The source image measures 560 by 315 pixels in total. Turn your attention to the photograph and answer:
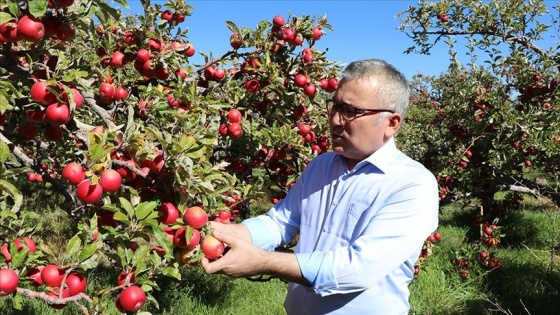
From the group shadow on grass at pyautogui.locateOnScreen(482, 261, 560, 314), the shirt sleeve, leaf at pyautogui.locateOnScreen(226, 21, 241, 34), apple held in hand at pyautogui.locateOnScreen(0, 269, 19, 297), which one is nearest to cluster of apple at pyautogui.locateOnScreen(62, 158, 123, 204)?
apple held in hand at pyautogui.locateOnScreen(0, 269, 19, 297)

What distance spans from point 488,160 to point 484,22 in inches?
63.4

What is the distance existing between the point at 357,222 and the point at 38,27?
1385 millimetres

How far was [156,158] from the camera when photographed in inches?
68.5

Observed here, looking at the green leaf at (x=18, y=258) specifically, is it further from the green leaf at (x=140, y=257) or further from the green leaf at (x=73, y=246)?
the green leaf at (x=140, y=257)

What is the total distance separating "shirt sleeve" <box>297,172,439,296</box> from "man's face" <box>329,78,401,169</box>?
0.31 metres

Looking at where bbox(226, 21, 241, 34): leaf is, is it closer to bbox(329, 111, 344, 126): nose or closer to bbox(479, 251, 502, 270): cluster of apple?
bbox(329, 111, 344, 126): nose

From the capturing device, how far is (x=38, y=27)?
5.39ft

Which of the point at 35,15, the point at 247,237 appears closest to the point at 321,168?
the point at 247,237

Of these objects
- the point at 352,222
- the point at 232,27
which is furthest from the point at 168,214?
the point at 232,27

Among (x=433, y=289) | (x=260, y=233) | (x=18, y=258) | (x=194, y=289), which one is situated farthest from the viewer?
(x=433, y=289)

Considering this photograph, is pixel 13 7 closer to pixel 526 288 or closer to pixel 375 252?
pixel 375 252

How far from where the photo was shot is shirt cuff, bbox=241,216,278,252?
7.47ft

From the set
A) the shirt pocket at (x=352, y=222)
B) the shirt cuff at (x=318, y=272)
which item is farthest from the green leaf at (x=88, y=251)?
the shirt pocket at (x=352, y=222)

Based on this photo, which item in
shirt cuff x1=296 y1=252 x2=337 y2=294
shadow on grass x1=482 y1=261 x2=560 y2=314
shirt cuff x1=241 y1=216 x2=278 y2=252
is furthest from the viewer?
shadow on grass x1=482 y1=261 x2=560 y2=314
